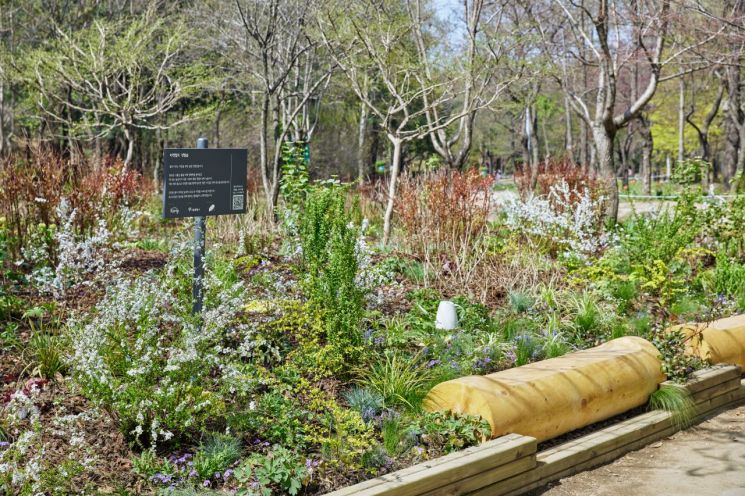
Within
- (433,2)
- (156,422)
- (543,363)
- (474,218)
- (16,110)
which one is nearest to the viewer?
(156,422)

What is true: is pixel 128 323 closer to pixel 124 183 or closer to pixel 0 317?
pixel 0 317

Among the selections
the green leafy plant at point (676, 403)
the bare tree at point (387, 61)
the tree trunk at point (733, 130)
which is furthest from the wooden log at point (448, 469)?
the tree trunk at point (733, 130)

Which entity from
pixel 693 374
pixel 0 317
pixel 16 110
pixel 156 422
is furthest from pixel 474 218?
pixel 16 110

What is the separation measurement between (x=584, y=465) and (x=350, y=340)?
5.38 feet

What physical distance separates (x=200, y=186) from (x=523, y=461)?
8.56 feet

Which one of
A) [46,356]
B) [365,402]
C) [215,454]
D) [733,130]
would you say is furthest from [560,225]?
[733,130]

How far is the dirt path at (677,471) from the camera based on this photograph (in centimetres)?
447

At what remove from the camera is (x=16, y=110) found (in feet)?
78.8

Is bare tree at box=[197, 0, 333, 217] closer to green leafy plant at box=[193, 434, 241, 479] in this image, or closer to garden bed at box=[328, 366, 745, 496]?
garden bed at box=[328, 366, 745, 496]

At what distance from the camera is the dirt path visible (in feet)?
14.7

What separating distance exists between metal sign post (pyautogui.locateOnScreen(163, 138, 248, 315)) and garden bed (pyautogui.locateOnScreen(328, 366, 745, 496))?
5.85 ft

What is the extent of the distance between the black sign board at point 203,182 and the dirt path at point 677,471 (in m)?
2.66

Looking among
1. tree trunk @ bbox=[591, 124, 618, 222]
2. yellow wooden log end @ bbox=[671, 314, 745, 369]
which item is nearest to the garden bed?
yellow wooden log end @ bbox=[671, 314, 745, 369]

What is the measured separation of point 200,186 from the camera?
5.18 meters
